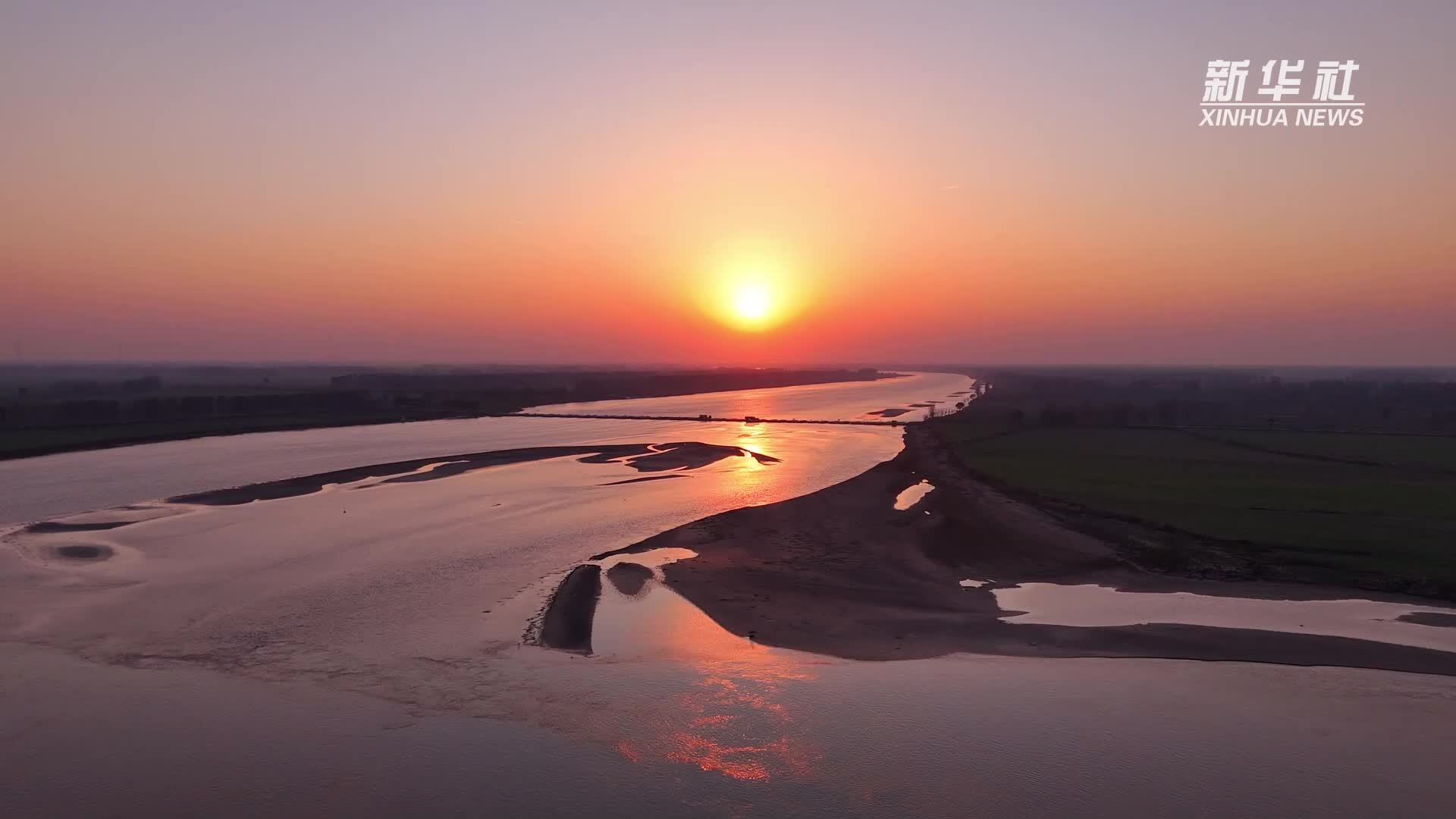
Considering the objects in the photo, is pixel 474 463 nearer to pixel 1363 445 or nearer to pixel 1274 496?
pixel 1274 496

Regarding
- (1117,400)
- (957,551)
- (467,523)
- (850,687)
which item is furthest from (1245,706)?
(1117,400)

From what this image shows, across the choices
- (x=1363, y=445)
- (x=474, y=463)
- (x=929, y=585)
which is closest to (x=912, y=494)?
(x=929, y=585)

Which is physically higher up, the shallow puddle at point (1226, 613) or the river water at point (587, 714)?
the shallow puddle at point (1226, 613)

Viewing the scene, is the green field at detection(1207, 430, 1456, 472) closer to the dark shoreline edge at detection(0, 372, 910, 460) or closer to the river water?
the river water

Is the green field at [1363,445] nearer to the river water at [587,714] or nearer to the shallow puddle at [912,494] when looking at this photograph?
the shallow puddle at [912,494]

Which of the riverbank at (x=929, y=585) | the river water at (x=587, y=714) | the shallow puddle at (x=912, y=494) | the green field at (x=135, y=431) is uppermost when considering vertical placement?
the shallow puddle at (x=912, y=494)

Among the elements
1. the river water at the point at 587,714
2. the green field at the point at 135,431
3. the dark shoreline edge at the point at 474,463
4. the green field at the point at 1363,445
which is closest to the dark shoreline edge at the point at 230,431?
A: the green field at the point at 135,431

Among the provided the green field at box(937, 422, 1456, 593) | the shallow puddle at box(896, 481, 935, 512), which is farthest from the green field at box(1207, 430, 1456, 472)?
the shallow puddle at box(896, 481, 935, 512)
